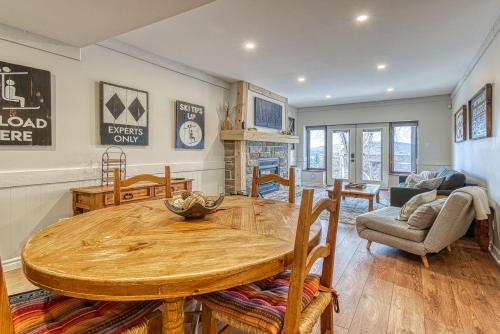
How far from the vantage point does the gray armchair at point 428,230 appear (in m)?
2.51

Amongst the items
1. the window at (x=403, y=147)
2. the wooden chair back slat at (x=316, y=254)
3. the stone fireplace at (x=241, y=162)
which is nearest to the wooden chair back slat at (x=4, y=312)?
the wooden chair back slat at (x=316, y=254)

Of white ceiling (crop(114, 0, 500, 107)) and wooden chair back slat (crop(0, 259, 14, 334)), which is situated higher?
white ceiling (crop(114, 0, 500, 107))

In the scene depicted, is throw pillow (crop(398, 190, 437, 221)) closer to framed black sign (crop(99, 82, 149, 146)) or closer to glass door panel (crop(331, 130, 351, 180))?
framed black sign (crop(99, 82, 149, 146))

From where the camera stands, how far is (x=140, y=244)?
113 centimetres

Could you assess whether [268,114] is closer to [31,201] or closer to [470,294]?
[31,201]

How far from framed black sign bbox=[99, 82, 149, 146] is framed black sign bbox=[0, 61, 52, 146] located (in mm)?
577

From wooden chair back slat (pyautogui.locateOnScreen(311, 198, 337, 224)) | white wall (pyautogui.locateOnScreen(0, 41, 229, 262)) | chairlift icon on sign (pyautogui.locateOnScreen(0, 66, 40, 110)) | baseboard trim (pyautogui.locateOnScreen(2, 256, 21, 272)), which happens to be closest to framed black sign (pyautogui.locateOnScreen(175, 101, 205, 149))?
white wall (pyautogui.locateOnScreen(0, 41, 229, 262))

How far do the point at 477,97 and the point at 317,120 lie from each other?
480 cm

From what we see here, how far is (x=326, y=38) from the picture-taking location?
10.8 feet

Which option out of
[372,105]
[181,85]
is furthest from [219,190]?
[372,105]

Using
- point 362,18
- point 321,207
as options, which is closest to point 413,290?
point 321,207

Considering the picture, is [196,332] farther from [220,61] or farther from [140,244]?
[220,61]

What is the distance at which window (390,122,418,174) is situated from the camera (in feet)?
23.7

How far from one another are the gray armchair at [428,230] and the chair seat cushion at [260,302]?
6.00ft
